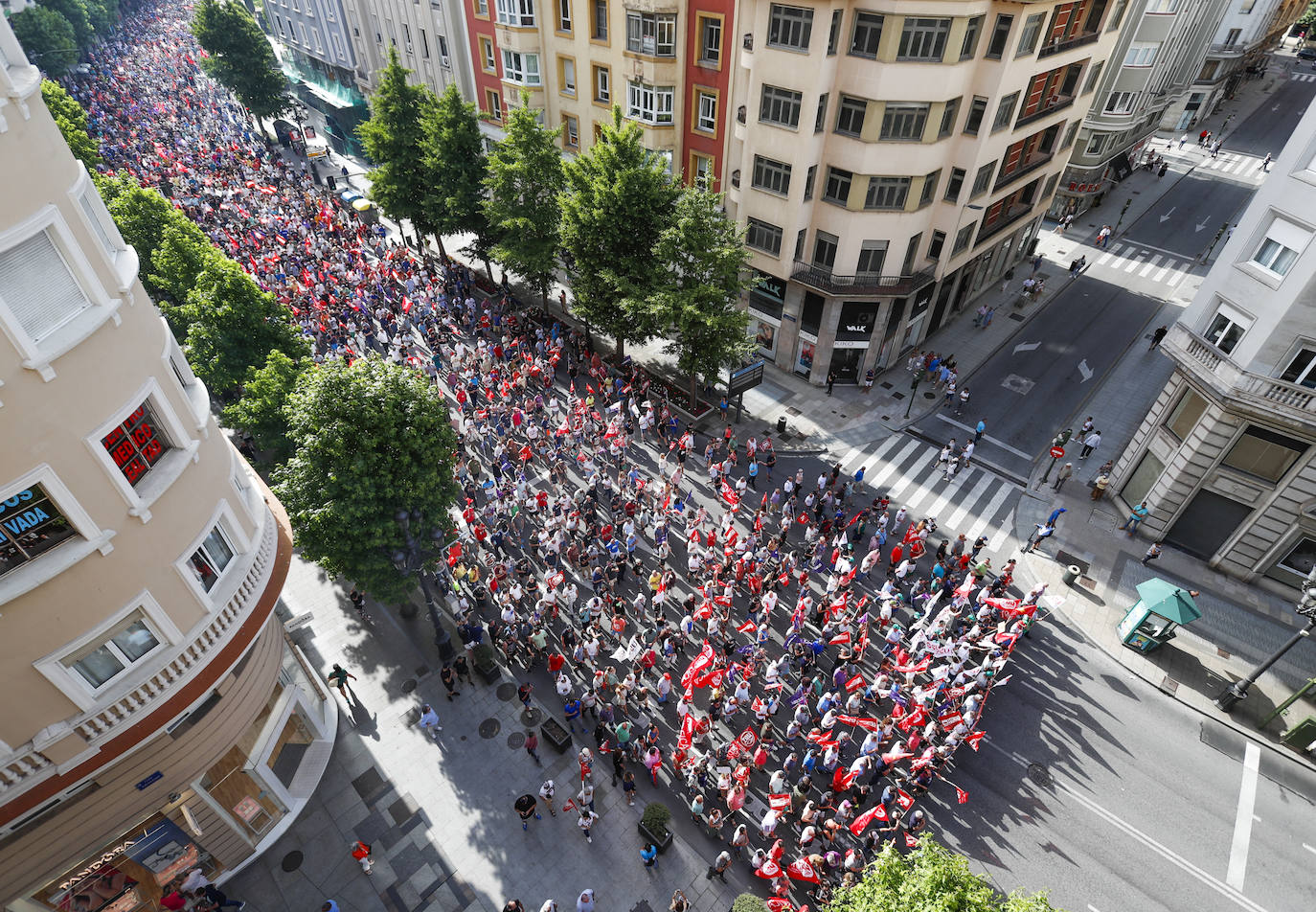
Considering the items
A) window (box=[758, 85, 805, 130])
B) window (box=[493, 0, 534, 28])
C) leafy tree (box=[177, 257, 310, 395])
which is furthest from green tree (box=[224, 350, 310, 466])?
window (box=[493, 0, 534, 28])

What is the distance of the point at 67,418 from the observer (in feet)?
38.2

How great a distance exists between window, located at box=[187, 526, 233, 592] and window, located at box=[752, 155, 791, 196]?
1124 inches

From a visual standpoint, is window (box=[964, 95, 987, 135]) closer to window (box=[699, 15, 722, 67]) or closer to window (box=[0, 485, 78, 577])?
window (box=[699, 15, 722, 67])

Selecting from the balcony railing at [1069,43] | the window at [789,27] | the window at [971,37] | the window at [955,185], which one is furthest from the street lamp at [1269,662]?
the window at [789,27]

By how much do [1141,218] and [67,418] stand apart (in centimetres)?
7219

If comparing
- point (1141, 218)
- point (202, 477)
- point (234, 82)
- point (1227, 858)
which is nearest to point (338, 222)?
point (234, 82)

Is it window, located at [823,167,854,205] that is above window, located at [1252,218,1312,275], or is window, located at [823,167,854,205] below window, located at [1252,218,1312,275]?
below

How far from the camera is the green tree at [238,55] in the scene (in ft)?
205

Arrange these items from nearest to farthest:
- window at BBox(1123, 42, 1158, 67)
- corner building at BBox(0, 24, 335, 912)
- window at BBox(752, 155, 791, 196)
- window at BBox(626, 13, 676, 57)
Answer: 1. corner building at BBox(0, 24, 335, 912)
2. window at BBox(752, 155, 791, 196)
3. window at BBox(626, 13, 676, 57)
4. window at BBox(1123, 42, 1158, 67)

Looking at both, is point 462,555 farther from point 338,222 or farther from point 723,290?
point 338,222

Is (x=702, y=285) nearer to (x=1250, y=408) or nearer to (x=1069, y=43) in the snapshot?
(x=1250, y=408)

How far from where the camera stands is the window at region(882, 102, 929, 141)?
2984 centimetres

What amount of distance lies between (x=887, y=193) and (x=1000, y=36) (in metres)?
8.16

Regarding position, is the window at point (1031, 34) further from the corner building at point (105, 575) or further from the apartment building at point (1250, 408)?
the corner building at point (105, 575)
